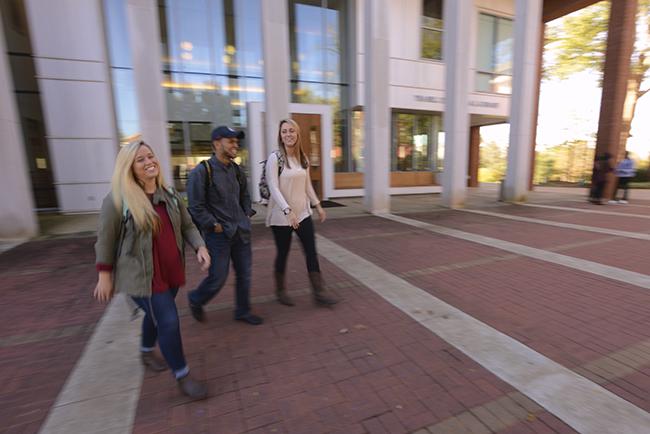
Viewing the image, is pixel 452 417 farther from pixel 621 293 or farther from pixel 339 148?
pixel 339 148

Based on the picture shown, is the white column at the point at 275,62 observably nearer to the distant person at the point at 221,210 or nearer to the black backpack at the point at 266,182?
the black backpack at the point at 266,182

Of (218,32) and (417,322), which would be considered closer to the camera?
(417,322)

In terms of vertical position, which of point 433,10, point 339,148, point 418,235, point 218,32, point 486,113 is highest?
point 433,10

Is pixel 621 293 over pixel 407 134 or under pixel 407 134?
under

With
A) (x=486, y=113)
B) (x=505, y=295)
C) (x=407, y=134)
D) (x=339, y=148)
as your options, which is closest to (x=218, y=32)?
(x=339, y=148)

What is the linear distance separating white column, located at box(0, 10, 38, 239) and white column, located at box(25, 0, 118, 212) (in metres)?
2.85

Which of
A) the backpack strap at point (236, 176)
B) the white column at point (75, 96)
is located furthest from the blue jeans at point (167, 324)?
the white column at point (75, 96)

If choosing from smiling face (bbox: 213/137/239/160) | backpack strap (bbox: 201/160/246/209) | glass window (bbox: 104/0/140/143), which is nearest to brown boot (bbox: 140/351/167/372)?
backpack strap (bbox: 201/160/246/209)

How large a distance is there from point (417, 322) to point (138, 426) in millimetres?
2451

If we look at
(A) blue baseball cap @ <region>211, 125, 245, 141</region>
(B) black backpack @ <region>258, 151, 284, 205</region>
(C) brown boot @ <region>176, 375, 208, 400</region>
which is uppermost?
(A) blue baseball cap @ <region>211, 125, 245, 141</region>

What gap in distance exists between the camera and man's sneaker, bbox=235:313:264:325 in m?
3.41

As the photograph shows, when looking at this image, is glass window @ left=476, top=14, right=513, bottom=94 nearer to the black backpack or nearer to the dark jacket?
the black backpack

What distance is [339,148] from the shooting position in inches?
611

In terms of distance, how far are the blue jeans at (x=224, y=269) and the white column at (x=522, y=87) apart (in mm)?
11887
